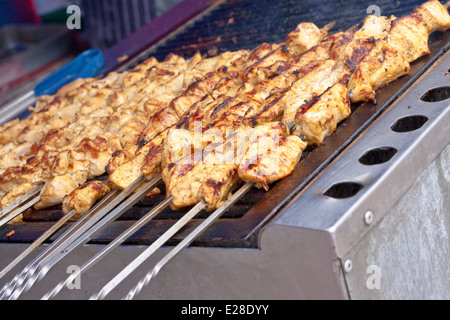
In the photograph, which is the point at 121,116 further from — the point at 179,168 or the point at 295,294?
the point at 295,294

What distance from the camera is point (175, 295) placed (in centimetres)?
201

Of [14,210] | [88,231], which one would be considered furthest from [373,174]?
[14,210]

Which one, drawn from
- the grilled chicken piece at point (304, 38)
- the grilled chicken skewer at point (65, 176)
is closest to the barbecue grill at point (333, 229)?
the grilled chicken skewer at point (65, 176)

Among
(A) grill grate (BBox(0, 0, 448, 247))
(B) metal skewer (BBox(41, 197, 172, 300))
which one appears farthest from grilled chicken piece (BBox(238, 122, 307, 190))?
(B) metal skewer (BBox(41, 197, 172, 300))

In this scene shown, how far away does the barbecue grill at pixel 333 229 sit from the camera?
163 cm

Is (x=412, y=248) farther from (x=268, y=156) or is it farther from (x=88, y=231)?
(x=88, y=231)

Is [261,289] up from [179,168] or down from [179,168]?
down

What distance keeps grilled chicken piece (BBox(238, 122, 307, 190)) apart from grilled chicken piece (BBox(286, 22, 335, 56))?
1.09 m

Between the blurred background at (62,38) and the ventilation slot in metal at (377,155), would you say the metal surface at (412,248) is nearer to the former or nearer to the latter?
the ventilation slot in metal at (377,155)

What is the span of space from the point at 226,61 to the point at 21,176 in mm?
1494

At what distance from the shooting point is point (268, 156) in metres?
2.07

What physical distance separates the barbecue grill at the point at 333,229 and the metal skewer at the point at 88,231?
0.06m

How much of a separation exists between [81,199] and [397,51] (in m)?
1.63
